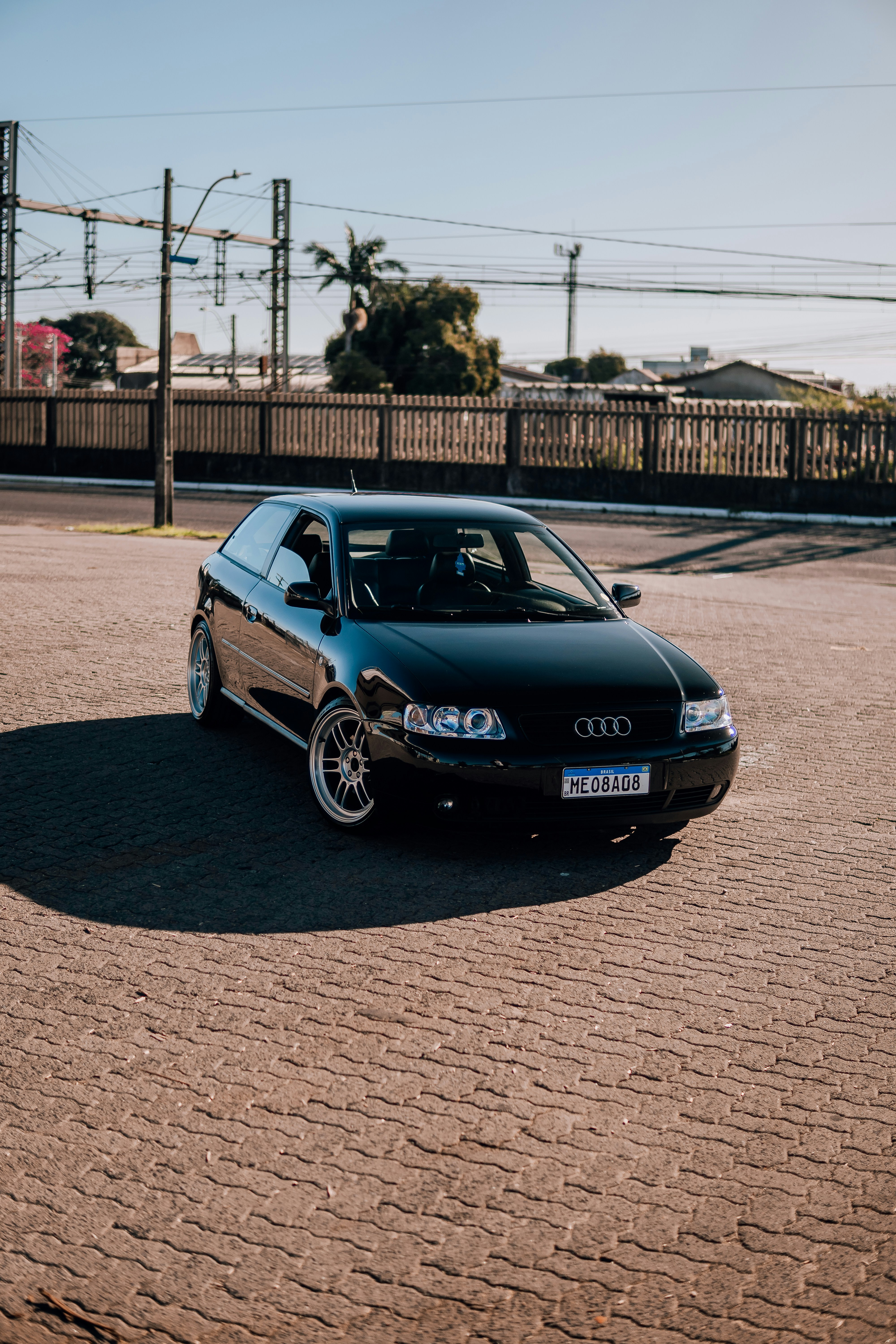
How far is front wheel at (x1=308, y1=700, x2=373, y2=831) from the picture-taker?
6.27 m

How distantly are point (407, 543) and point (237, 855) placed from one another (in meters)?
2.05

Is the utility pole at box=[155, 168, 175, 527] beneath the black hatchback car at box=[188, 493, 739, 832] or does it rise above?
above

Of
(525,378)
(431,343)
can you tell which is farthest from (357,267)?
(525,378)

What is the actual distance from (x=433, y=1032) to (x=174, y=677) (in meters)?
6.13

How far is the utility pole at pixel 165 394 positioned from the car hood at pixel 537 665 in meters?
16.2

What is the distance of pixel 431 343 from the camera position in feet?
187

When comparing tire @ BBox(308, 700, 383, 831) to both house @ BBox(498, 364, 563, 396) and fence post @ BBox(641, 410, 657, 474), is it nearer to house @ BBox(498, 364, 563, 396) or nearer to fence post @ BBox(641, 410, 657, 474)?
fence post @ BBox(641, 410, 657, 474)

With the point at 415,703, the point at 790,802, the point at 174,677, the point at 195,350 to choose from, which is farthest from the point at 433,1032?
the point at 195,350

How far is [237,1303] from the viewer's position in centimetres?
297

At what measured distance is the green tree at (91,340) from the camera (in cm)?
11044

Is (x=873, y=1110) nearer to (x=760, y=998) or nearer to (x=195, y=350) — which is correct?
(x=760, y=998)

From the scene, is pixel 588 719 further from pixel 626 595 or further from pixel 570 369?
pixel 570 369

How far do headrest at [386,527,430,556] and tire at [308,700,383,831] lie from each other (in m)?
1.07

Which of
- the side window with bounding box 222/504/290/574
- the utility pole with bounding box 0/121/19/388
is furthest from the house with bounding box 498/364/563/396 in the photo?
the side window with bounding box 222/504/290/574
